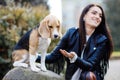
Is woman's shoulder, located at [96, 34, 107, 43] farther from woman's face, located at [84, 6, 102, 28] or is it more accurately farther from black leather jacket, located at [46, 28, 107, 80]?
woman's face, located at [84, 6, 102, 28]

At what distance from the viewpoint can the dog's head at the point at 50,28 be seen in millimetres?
6008

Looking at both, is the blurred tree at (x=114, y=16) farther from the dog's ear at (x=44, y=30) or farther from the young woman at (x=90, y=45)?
the dog's ear at (x=44, y=30)

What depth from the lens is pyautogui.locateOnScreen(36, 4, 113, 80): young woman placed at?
20.9 ft

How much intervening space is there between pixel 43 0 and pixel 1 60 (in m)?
6.19

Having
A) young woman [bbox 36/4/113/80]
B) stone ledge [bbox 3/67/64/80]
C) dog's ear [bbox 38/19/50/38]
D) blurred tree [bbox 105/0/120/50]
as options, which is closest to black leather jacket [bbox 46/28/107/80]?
young woman [bbox 36/4/113/80]

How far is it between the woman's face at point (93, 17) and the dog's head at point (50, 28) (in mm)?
539

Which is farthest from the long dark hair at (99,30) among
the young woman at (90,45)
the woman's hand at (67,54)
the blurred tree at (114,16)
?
the blurred tree at (114,16)

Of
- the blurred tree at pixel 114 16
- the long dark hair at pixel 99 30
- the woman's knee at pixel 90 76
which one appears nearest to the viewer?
the woman's knee at pixel 90 76

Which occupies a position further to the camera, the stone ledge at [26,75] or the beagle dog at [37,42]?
the stone ledge at [26,75]

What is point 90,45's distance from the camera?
21.1 feet

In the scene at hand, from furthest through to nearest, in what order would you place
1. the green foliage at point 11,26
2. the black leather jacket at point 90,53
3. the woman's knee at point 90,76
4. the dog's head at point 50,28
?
the green foliage at point 11,26
the black leather jacket at point 90,53
the woman's knee at point 90,76
the dog's head at point 50,28

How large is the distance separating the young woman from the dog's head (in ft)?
1.29

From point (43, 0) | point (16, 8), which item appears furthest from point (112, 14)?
point (16, 8)

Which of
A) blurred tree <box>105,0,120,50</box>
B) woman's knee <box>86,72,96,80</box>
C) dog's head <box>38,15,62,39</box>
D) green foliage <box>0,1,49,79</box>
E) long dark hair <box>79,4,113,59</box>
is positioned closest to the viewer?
dog's head <box>38,15,62,39</box>
